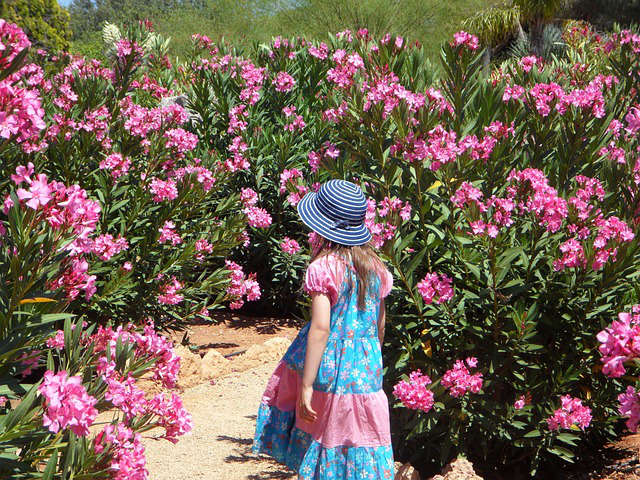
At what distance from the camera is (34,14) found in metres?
21.1

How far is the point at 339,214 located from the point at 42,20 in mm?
20307

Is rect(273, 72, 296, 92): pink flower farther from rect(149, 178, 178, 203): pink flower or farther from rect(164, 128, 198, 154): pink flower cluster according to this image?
rect(149, 178, 178, 203): pink flower

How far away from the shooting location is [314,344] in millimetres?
2957

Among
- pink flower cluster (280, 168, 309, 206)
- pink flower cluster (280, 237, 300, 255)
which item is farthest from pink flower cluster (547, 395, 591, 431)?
pink flower cluster (280, 237, 300, 255)

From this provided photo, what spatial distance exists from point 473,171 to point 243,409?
2.52 metres

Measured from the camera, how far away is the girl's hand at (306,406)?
2.99m

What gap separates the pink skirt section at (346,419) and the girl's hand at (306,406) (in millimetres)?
62

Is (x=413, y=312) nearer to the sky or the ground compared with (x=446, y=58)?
nearer to the ground

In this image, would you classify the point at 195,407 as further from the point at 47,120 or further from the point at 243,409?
the point at 47,120

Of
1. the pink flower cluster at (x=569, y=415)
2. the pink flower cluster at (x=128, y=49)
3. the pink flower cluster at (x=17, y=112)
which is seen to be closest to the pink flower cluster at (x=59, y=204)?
the pink flower cluster at (x=17, y=112)

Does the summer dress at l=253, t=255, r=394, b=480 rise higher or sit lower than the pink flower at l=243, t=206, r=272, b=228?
lower

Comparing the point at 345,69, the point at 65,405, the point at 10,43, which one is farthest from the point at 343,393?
the point at 345,69

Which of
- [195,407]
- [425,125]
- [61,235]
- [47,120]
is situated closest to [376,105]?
[425,125]

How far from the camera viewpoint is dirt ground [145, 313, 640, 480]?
418cm
